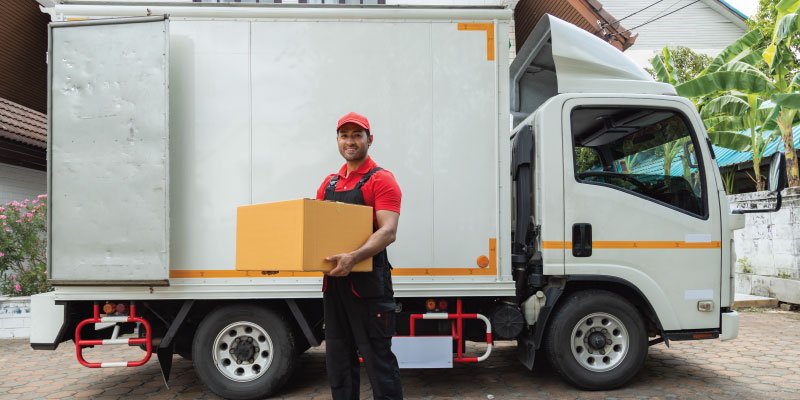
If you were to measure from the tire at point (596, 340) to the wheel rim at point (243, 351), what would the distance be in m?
2.26

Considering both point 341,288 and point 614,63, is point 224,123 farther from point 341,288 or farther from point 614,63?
point 614,63

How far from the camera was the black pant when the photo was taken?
2939 millimetres

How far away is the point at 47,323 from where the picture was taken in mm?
3988

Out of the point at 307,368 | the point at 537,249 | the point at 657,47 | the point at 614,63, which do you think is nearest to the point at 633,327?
the point at 537,249

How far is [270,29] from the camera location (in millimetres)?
4059

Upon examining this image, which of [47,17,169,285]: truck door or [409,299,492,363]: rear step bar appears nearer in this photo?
[47,17,169,285]: truck door

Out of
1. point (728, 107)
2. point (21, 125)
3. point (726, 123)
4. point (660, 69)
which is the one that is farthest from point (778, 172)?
point (21, 125)

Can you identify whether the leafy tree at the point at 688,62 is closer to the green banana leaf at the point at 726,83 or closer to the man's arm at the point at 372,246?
the green banana leaf at the point at 726,83

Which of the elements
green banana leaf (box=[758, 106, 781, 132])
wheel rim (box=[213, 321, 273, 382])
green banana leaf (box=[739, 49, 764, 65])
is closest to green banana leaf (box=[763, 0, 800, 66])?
green banana leaf (box=[739, 49, 764, 65])

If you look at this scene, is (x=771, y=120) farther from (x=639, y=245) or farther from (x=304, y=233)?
(x=304, y=233)

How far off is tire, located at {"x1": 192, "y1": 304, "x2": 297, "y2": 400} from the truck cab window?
270 cm

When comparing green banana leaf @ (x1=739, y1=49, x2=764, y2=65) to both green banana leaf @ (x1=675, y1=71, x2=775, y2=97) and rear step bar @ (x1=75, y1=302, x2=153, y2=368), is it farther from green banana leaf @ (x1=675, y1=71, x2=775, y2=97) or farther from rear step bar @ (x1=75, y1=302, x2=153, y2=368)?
rear step bar @ (x1=75, y1=302, x2=153, y2=368)

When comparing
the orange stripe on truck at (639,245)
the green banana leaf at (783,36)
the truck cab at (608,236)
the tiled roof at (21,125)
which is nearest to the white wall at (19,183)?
the tiled roof at (21,125)

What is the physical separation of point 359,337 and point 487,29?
2592 millimetres
